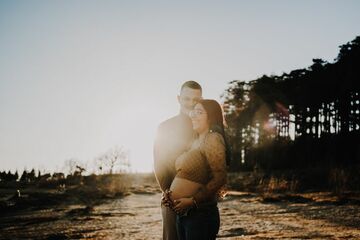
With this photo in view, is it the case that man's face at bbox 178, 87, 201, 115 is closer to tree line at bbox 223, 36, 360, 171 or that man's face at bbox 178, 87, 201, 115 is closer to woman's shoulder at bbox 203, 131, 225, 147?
woman's shoulder at bbox 203, 131, 225, 147

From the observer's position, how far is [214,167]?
2.54 meters

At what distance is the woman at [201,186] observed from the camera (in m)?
2.54

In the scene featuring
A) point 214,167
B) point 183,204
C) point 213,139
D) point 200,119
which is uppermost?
point 200,119

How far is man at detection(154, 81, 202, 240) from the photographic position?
3.15m

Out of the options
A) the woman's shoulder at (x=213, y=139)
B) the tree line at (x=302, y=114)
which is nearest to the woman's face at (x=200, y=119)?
the woman's shoulder at (x=213, y=139)

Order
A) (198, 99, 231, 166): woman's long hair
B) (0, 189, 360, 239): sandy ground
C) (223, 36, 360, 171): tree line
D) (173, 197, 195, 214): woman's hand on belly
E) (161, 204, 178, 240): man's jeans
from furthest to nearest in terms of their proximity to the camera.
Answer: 1. (223, 36, 360, 171): tree line
2. (0, 189, 360, 239): sandy ground
3. (161, 204, 178, 240): man's jeans
4. (198, 99, 231, 166): woman's long hair
5. (173, 197, 195, 214): woman's hand on belly

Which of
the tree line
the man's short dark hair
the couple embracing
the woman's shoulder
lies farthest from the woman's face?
the tree line

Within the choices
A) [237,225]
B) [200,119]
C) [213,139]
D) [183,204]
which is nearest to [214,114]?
[200,119]

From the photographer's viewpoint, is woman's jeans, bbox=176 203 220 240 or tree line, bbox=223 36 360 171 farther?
tree line, bbox=223 36 360 171

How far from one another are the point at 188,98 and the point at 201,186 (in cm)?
92

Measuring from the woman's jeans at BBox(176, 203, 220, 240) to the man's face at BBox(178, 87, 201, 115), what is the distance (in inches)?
37.6

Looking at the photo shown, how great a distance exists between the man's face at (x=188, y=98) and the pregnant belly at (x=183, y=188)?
775 mm

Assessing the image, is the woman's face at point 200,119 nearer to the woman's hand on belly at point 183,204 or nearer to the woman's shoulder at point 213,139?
the woman's shoulder at point 213,139

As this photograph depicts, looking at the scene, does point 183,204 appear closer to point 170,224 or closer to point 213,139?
point 213,139
